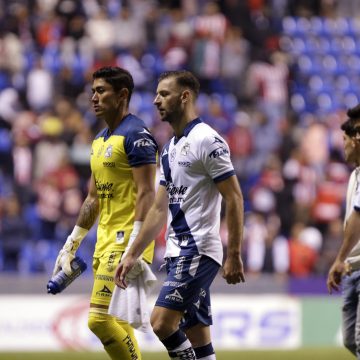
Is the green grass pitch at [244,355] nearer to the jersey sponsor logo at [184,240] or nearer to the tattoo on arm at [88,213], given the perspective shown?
the tattoo on arm at [88,213]

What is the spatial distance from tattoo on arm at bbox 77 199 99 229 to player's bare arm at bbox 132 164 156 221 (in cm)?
64

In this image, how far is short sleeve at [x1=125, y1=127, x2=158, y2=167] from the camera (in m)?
8.04

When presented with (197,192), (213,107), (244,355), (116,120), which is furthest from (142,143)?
(213,107)

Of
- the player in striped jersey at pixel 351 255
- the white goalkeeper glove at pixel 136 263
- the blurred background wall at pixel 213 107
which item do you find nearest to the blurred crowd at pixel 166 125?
the blurred background wall at pixel 213 107

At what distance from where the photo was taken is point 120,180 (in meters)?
8.20

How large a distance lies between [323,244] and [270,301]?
1.81m

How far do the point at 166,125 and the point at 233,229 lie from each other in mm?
11324

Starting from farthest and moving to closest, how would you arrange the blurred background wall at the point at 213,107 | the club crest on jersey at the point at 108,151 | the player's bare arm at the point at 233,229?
the blurred background wall at the point at 213,107 < the club crest on jersey at the point at 108,151 < the player's bare arm at the point at 233,229

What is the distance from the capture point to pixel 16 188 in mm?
17234

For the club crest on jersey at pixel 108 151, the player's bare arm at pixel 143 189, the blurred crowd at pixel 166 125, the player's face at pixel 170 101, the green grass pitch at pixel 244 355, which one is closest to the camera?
the player's face at pixel 170 101

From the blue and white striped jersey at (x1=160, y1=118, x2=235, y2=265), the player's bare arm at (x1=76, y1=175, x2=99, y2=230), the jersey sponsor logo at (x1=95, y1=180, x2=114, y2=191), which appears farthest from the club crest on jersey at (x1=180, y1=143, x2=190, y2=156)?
the player's bare arm at (x1=76, y1=175, x2=99, y2=230)

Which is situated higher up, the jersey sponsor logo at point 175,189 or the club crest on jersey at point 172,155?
the club crest on jersey at point 172,155

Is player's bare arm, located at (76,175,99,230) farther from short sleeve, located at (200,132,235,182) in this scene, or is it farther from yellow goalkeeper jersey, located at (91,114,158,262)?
short sleeve, located at (200,132,235,182)

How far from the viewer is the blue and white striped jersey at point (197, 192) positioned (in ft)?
24.7
